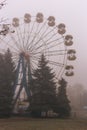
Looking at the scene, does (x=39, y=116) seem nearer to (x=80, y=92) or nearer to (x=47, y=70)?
(x=47, y=70)

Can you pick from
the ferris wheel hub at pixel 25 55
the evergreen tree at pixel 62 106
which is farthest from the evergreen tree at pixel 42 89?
the ferris wheel hub at pixel 25 55

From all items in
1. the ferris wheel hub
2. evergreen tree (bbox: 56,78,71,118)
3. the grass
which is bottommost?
the grass

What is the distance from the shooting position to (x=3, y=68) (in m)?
38.9

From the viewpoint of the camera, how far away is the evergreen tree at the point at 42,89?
120 ft

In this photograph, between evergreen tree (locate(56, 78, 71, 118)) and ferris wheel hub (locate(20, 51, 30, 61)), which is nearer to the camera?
evergreen tree (locate(56, 78, 71, 118))

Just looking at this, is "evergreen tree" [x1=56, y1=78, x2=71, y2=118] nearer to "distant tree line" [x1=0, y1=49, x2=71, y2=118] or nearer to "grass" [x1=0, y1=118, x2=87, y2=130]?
"distant tree line" [x1=0, y1=49, x2=71, y2=118]

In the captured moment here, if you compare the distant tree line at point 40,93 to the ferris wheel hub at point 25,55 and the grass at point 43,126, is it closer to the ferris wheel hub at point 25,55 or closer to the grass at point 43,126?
the ferris wheel hub at point 25,55

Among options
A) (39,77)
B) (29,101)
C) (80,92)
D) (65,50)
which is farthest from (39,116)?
(80,92)

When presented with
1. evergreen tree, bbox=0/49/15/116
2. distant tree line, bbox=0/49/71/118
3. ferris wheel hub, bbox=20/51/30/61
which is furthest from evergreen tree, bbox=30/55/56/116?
evergreen tree, bbox=0/49/15/116

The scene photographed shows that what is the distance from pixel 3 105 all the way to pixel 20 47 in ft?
24.8

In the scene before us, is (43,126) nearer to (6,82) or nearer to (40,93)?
(40,93)

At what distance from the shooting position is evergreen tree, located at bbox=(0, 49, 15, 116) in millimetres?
35594

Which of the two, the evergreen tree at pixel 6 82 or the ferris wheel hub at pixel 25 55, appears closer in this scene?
the evergreen tree at pixel 6 82

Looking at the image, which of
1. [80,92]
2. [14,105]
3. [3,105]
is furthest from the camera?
[80,92]
